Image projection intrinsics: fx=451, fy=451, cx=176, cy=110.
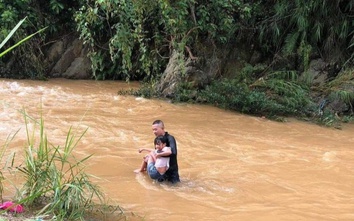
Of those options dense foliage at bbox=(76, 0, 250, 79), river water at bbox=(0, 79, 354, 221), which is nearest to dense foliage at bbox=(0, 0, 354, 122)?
dense foliage at bbox=(76, 0, 250, 79)

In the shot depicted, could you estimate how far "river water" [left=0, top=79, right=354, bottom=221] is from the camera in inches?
194

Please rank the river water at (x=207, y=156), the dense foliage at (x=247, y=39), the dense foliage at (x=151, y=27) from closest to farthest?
the river water at (x=207, y=156), the dense foliage at (x=151, y=27), the dense foliage at (x=247, y=39)

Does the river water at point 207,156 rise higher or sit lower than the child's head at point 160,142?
lower

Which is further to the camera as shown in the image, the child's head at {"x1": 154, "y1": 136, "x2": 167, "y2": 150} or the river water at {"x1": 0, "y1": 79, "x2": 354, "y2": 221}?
the child's head at {"x1": 154, "y1": 136, "x2": 167, "y2": 150}

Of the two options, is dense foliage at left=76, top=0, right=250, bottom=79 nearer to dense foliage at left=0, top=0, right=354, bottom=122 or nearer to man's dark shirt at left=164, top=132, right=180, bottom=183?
dense foliage at left=0, top=0, right=354, bottom=122

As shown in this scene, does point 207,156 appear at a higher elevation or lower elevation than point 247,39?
lower

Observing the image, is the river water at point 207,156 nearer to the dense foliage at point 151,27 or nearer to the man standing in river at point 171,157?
the man standing in river at point 171,157

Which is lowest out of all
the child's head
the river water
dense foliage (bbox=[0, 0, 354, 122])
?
the river water

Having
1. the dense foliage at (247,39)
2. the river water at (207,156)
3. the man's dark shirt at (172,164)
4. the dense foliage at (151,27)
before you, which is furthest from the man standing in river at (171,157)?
the dense foliage at (247,39)

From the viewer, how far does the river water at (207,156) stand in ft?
16.2

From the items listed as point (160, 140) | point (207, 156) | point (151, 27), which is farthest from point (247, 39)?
point (160, 140)

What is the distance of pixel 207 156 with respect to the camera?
688cm

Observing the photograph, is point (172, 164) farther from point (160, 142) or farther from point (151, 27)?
point (151, 27)

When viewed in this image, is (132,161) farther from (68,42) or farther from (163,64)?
(68,42)
